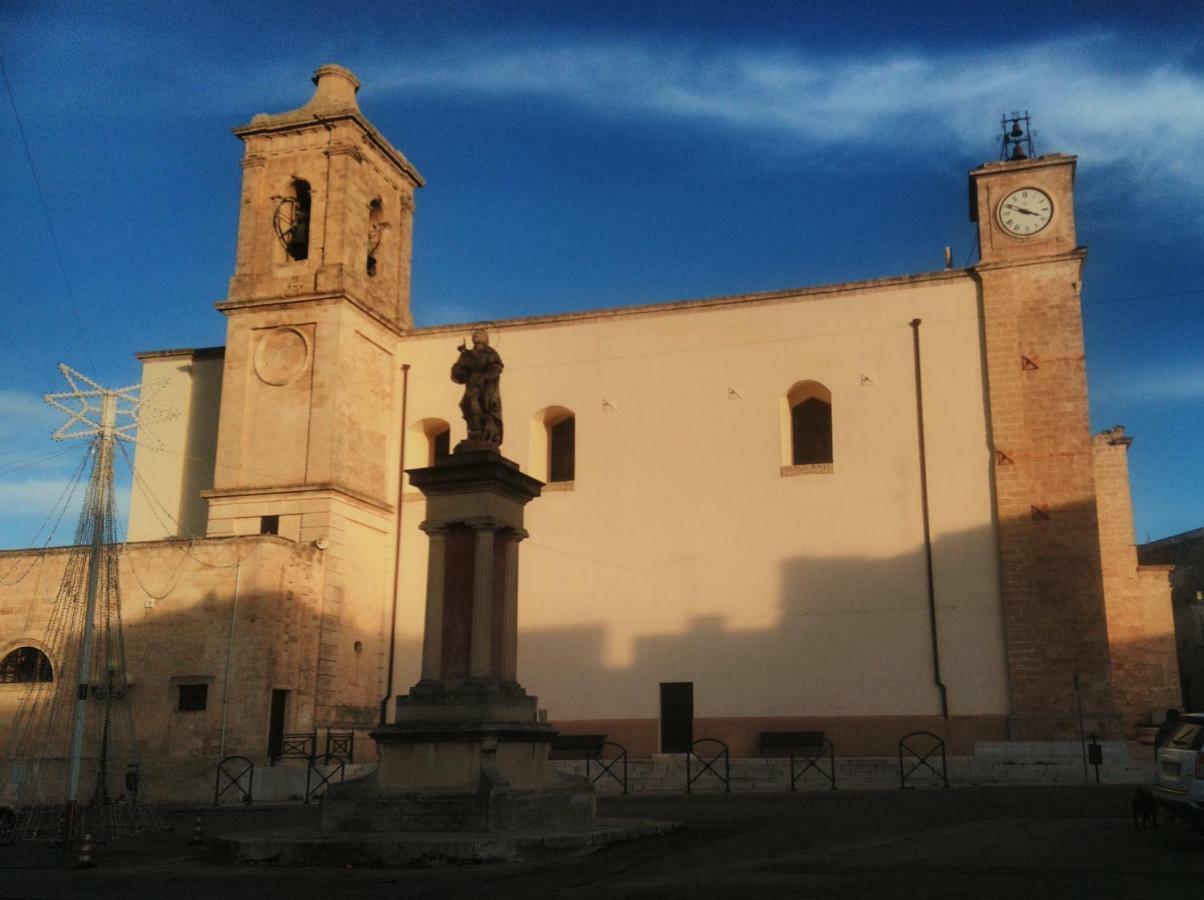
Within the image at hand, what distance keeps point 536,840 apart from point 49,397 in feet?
37.6

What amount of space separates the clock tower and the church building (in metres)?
0.06

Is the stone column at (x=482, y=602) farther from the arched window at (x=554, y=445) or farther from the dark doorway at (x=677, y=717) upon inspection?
the arched window at (x=554, y=445)

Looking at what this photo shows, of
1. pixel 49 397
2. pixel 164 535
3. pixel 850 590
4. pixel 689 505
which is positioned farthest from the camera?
pixel 164 535

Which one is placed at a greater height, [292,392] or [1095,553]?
[292,392]

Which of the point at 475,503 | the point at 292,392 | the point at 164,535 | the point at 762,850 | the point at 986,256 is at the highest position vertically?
the point at 986,256

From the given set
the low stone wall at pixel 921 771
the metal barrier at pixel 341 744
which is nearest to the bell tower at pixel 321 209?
the metal barrier at pixel 341 744

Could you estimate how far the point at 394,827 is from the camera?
1220 centimetres

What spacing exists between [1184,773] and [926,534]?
46.7 feet

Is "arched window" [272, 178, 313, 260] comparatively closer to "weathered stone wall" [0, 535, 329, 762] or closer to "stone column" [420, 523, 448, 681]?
"weathered stone wall" [0, 535, 329, 762]

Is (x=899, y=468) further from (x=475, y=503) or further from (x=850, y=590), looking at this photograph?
(x=475, y=503)

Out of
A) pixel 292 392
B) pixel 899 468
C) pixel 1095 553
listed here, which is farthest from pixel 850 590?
pixel 292 392

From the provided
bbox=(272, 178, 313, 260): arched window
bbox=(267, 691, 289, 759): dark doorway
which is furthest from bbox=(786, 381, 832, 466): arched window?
bbox=(272, 178, 313, 260): arched window

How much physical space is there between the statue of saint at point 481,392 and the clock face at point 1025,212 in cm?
1516

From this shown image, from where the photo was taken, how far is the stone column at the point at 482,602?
42.8 ft
